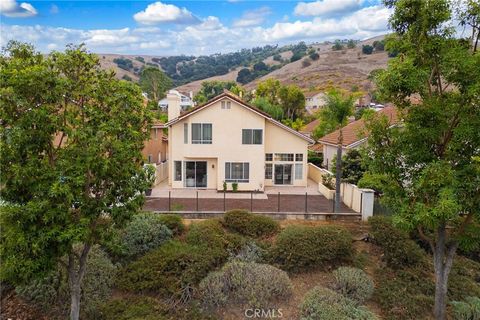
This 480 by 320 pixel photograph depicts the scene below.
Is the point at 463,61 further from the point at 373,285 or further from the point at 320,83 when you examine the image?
the point at 320,83

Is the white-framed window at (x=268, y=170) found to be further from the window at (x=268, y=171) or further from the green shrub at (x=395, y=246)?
the green shrub at (x=395, y=246)

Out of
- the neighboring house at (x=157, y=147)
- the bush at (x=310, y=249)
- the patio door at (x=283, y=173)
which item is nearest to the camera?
the bush at (x=310, y=249)

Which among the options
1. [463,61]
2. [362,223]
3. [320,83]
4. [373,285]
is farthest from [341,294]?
[320,83]

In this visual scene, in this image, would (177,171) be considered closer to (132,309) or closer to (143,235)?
(143,235)

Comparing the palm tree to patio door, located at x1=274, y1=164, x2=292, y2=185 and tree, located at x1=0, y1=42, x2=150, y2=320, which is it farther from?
tree, located at x1=0, y1=42, x2=150, y2=320

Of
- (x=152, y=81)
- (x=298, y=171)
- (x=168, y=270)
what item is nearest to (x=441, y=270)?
(x=168, y=270)

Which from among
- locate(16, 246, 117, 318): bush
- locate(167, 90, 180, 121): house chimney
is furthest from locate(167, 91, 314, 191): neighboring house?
locate(16, 246, 117, 318): bush
